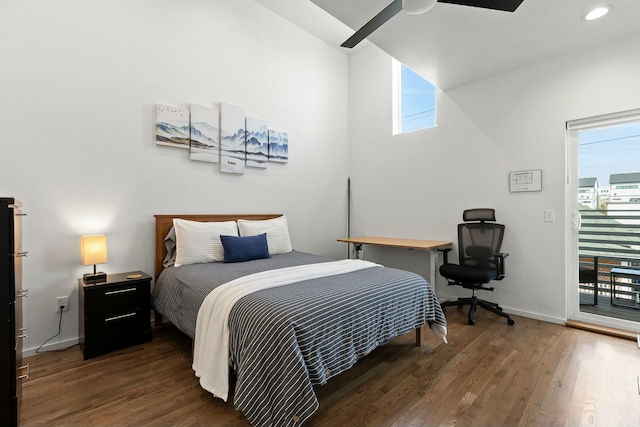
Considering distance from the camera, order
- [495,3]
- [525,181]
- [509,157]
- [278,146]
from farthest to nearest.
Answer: [278,146]
[509,157]
[525,181]
[495,3]

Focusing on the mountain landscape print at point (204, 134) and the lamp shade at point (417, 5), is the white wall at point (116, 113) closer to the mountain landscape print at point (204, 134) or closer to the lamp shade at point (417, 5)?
the mountain landscape print at point (204, 134)

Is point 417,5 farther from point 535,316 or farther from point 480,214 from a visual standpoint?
point 535,316

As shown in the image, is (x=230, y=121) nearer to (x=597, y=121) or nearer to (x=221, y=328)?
(x=221, y=328)

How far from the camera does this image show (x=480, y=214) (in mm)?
3475

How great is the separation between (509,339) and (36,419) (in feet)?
11.3

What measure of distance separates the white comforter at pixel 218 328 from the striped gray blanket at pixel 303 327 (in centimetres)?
6

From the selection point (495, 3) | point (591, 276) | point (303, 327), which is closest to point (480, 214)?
point (591, 276)

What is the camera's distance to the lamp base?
98.0 inches

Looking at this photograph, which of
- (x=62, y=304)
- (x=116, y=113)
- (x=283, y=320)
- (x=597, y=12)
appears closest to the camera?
(x=283, y=320)

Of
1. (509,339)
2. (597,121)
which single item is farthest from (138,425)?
(597,121)

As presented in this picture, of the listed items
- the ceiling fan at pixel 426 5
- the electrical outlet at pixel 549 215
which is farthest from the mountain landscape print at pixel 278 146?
the electrical outlet at pixel 549 215

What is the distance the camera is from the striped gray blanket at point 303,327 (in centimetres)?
149

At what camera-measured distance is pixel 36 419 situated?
5.45 ft

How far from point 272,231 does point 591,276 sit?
3420mm
